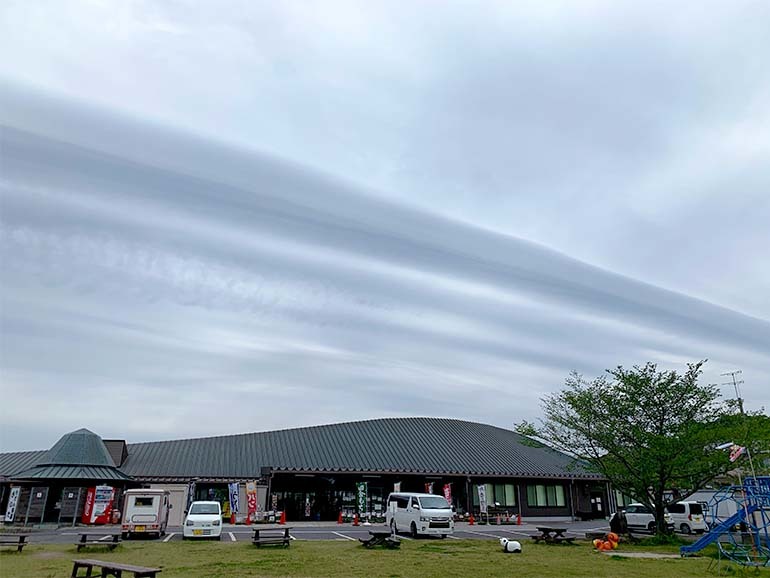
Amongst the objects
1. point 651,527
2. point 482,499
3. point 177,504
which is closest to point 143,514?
point 177,504

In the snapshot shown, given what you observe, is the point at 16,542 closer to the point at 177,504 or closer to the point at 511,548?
the point at 177,504

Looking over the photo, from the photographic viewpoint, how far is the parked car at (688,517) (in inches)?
1054

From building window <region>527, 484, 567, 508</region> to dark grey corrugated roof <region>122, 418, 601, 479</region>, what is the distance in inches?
39.0

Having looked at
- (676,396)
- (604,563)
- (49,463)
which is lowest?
(604,563)

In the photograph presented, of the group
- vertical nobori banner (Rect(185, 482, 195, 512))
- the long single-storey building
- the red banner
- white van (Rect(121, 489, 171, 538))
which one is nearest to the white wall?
the long single-storey building

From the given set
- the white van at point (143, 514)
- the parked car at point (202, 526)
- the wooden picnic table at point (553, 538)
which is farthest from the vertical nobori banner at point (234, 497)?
the wooden picnic table at point (553, 538)

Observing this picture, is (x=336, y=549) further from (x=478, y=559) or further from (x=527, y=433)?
(x=527, y=433)

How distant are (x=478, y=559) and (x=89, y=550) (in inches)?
404

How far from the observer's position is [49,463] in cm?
2961

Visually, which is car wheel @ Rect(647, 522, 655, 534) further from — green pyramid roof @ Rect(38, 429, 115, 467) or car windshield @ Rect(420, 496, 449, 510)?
green pyramid roof @ Rect(38, 429, 115, 467)

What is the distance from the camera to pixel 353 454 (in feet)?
118

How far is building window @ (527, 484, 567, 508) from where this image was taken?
3700 centimetres

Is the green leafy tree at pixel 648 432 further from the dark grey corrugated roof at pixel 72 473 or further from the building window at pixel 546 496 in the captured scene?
the dark grey corrugated roof at pixel 72 473

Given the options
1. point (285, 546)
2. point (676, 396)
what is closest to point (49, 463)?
point (285, 546)
